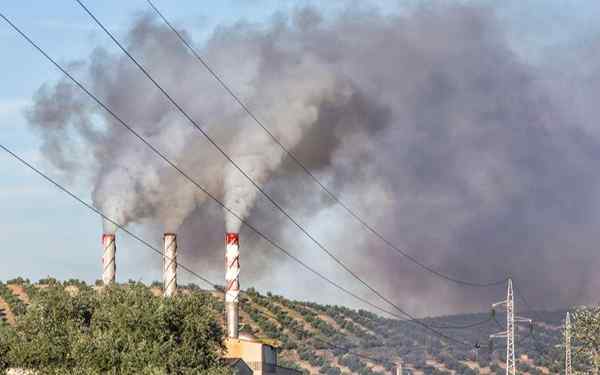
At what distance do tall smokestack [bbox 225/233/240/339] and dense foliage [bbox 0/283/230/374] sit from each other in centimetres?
2670

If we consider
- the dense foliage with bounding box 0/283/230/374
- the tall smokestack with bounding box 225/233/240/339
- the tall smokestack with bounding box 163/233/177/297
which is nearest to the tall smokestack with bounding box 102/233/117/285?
the tall smokestack with bounding box 163/233/177/297

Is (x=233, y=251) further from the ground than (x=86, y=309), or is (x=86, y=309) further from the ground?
(x=233, y=251)

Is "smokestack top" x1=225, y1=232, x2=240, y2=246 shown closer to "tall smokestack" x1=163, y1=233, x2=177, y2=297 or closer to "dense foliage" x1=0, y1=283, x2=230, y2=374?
"tall smokestack" x1=163, y1=233, x2=177, y2=297

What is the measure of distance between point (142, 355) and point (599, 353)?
220 ft

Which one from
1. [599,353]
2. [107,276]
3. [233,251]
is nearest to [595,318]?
[599,353]

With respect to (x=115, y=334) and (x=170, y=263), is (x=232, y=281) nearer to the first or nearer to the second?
(x=170, y=263)

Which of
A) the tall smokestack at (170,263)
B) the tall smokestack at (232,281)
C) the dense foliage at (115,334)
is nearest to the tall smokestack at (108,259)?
the tall smokestack at (170,263)

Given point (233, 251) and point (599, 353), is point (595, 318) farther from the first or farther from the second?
point (233, 251)

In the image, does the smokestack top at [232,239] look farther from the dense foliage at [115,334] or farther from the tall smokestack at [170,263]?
the dense foliage at [115,334]

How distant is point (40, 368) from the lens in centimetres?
8731

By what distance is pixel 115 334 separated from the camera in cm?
8888

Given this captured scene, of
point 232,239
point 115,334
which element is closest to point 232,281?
point 232,239

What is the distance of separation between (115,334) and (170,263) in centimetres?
3481

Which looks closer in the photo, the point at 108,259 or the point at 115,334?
the point at 115,334
